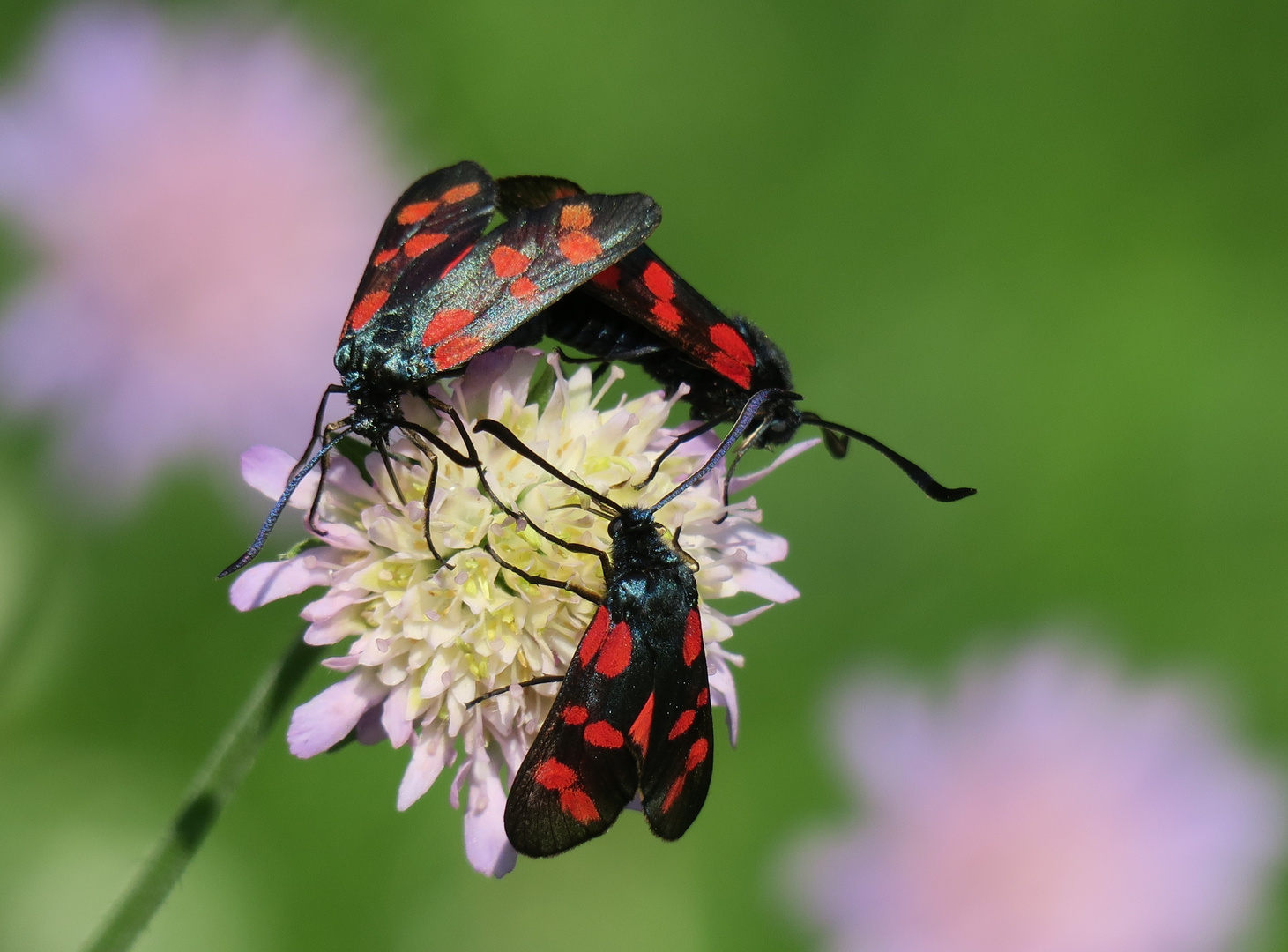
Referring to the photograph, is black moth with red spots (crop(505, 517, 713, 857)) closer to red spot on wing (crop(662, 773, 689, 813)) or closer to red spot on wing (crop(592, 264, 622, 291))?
red spot on wing (crop(662, 773, 689, 813))

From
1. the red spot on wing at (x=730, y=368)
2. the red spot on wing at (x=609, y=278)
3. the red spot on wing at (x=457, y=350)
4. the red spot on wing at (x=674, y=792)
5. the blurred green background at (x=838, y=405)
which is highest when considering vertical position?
the red spot on wing at (x=457, y=350)

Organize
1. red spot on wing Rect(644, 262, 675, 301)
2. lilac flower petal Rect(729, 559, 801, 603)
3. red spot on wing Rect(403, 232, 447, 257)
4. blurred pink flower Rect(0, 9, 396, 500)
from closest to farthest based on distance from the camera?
red spot on wing Rect(403, 232, 447, 257) < red spot on wing Rect(644, 262, 675, 301) < lilac flower petal Rect(729, 559, 801, 603) < blurred pink flower Rect(0, 9, 396, 500)

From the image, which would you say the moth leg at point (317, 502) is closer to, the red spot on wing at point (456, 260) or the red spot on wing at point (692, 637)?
the red spot on wing at point (456, 260)

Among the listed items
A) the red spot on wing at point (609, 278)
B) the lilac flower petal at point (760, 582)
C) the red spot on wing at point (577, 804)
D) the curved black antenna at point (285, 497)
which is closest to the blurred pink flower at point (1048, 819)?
the lilac flower petal at point (760, 582)

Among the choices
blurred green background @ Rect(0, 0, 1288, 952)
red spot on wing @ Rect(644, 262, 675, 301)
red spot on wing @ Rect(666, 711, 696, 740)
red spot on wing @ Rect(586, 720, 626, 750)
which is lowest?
blurred green background @ Rect(0, 0, 1288, 952)

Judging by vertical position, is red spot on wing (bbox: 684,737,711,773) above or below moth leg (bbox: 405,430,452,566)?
below

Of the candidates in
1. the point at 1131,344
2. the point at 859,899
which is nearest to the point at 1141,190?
the point at 1131,344

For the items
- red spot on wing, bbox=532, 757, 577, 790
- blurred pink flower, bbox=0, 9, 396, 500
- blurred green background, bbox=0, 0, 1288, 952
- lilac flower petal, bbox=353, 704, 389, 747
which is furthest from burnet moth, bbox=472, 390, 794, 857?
blurred green background, bbox=0, 0, 1288, 952
